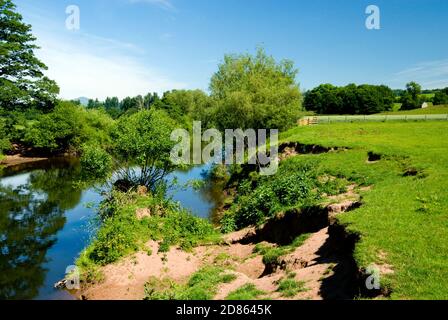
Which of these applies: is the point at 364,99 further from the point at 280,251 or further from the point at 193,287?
the point at 193,287

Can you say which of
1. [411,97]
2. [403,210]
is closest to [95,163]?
[403,210]

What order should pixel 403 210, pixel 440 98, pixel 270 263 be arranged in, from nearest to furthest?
pixel 403 210 < pixel 270 263 < pixel 440 98

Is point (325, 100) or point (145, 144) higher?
point (325, 100)

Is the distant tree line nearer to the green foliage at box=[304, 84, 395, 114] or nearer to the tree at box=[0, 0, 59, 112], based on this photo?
the green foliage at box=[304, 84, 395, 114]

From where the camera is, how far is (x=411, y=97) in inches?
4205

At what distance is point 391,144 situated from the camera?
29.2 m

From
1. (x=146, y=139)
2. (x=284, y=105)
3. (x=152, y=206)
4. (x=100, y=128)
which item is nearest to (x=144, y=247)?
(x=152, y=206)

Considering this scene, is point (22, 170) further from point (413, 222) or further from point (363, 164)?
point (413, 222)

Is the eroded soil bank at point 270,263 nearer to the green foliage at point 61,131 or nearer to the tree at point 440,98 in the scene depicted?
the green foliage at point 61,131

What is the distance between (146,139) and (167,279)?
1332 cm

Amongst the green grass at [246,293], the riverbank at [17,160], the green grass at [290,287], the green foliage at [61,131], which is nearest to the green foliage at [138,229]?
the green grass at [246,293]

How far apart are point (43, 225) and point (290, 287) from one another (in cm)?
2319

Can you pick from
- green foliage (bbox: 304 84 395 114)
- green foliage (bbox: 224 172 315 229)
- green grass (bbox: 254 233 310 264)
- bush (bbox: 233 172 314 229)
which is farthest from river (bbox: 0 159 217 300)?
green foliage (bbox: 304 84 395 114)

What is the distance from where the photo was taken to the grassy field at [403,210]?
10055 millimetres
